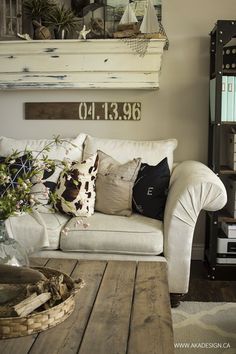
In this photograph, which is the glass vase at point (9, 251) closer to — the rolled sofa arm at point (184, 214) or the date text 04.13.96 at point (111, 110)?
the rolled sofa arm at point (184, 214)

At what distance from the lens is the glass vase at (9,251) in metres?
1.50

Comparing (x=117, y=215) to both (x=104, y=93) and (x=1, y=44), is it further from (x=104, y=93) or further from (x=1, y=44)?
(x=1, y=44)

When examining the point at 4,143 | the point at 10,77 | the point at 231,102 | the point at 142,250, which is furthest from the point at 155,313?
the point at 10,77

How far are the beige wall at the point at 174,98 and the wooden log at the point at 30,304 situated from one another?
2.29m

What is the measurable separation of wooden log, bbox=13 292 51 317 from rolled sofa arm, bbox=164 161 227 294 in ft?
4.20

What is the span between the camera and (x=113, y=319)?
1.42 m

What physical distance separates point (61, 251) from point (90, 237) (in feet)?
0.71

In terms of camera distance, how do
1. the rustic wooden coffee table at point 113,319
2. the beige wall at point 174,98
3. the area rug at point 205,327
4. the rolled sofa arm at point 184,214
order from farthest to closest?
the beige wall at point 174,98
the rolled sofa arm at point 184,214
the area rug at point 205,327
the rustic wooden coffee table at point 113,319

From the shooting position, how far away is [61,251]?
2656 millimetres

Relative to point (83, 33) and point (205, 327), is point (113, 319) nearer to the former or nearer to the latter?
point (205, 327)

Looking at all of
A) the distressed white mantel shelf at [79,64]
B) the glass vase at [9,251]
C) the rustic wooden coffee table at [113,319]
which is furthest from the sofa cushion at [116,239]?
the distressed white mantel shelf at [79,64]

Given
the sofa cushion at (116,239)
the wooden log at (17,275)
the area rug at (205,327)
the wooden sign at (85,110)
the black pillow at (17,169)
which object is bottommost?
the area rug at (205,327)

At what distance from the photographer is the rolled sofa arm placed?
2520mm

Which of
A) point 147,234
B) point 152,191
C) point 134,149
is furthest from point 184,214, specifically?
point 134,149
